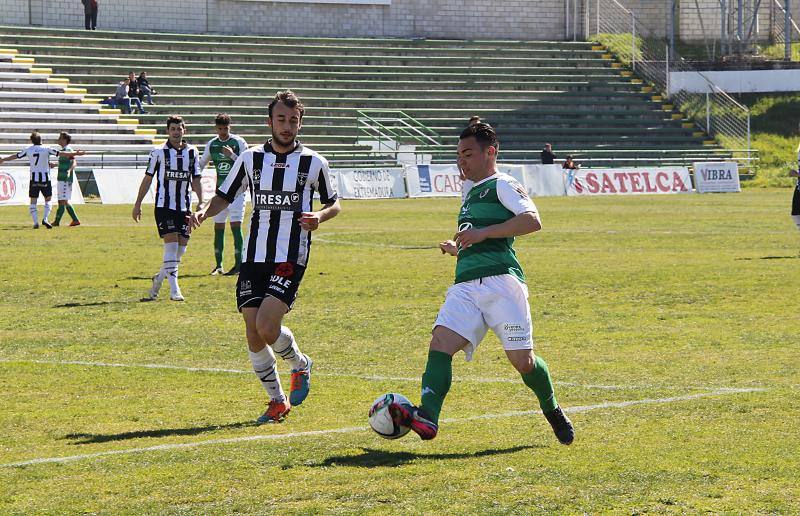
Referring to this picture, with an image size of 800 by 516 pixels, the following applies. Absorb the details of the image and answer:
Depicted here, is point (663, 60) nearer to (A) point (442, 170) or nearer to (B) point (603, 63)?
(B) point (603, 63)

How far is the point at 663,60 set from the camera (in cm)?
6134

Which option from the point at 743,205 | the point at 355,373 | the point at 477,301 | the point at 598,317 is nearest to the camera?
the point at 477,301

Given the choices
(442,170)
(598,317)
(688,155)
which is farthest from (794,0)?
(598,317)

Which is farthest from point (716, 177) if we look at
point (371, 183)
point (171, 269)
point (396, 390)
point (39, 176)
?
point (396, 390)

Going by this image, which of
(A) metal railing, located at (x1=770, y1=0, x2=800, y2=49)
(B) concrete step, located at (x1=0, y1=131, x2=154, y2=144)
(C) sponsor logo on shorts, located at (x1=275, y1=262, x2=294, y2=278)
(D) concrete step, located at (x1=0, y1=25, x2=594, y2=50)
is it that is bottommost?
(C) sponsor logo on shorts, located at (x1=275, y1=262, x2=294, y2=278)

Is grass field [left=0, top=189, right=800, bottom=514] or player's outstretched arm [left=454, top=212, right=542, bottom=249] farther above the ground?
player's outstretched arm [left=454, top=212, right=542, bottom=249]

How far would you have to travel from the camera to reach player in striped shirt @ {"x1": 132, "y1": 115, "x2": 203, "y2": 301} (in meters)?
16.1

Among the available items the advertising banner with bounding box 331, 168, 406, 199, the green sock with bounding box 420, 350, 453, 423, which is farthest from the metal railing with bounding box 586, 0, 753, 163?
the green sock with bounding box 420, 350, 453, 423

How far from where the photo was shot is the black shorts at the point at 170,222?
16297 mm

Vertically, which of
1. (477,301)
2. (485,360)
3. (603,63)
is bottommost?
(485,360)

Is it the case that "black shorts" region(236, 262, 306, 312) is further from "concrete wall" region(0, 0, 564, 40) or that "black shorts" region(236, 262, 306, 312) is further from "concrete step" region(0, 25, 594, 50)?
"concrete wall" region(0, 0, 564, 40)

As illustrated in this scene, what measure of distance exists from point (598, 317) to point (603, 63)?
160 feet

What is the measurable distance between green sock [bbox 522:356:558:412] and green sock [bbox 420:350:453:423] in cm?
51

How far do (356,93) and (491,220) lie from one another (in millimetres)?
47722
